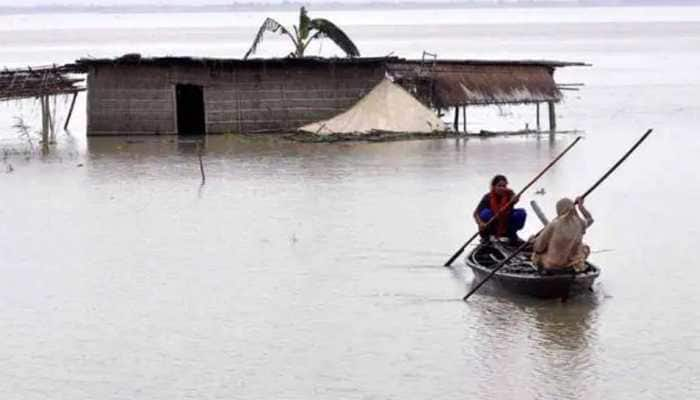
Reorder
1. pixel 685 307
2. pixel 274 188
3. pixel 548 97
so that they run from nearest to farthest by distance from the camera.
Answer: pixel 685 307, pixel 274 188, pixel 548 97

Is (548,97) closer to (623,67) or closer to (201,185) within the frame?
(201,185)

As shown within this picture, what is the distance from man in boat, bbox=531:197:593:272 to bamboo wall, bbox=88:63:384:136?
12947mm

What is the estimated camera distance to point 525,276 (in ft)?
35.3

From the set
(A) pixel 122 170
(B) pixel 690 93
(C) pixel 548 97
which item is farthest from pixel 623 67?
(A) pixel 122 170

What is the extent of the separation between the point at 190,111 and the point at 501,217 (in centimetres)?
1346

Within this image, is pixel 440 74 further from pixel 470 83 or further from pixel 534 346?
pixel 534 346

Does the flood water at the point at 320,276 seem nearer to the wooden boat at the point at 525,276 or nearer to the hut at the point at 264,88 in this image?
the wooden boat at the point at 525,276

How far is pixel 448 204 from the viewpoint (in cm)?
Answer: 1661

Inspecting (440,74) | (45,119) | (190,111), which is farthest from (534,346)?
(190,111)

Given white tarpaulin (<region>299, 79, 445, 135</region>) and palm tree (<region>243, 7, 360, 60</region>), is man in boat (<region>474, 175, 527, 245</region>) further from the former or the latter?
palm tree (<region>243, 7, 360, 60</region>)

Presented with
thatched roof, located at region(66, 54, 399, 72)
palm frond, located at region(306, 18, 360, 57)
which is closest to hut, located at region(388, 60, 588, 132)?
thatched roof, located at region(66, 54, 399, 72)

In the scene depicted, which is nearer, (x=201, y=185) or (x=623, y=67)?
(x=201, y=185)

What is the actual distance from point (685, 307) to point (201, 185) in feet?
28.5

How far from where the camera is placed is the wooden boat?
35.0ft
